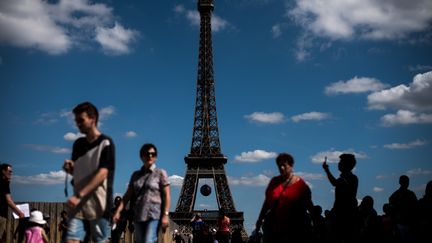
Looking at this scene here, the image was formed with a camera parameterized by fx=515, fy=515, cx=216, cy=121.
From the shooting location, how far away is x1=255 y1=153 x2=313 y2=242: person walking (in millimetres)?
5938

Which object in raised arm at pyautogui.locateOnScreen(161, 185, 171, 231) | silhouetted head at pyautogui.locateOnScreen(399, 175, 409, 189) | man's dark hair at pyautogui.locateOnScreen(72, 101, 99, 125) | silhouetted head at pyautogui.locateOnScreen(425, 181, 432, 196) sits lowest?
raised arm at pyautogui.locateOnScreen(161, 185, 171, 231)

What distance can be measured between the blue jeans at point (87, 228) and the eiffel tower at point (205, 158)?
4533cm

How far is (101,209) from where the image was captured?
195 inches

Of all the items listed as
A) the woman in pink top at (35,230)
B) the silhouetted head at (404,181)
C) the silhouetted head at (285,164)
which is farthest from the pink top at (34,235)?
the silhouetted head at (404,181)

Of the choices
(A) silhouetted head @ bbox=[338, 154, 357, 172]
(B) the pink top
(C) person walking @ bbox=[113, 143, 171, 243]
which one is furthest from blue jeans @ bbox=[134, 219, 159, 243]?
(A) silhouetted head @ bbox=[338, 154, 357, 172]

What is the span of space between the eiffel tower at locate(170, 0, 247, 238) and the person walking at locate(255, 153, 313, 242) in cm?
4424

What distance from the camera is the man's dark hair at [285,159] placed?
613cm

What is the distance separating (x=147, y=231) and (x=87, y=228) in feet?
3.33

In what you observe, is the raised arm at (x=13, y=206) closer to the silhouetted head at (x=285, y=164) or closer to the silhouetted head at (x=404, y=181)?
the silhouetted head at (x=285, y=164)

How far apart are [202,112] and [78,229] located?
2190 inches

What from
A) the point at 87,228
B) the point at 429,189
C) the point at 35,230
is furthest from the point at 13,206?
the point at 429,189

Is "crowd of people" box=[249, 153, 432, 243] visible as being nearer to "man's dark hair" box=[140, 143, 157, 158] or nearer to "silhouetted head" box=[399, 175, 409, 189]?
"silhouetted head" box=[399, 175, 409, 189]

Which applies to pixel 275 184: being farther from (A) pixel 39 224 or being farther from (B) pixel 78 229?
(A) pixel 39 224

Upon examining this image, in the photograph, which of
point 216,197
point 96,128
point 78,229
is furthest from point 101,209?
point 216,197
